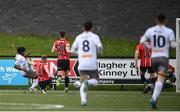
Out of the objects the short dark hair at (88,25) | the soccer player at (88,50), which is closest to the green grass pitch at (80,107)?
the soccer player at (88,50)

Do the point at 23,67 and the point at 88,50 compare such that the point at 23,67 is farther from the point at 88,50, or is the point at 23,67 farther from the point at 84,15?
the point at 84,15

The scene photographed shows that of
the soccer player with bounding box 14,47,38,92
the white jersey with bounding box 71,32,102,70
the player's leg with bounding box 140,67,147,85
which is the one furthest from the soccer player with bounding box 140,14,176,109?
the soccer player with bounding box 14,47,38,92

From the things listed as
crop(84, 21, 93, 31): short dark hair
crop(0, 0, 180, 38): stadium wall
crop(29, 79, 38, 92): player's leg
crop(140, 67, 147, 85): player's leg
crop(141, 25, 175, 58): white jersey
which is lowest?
crop(29, 79, 38, 92): player's leg

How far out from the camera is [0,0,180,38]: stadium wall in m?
50.0

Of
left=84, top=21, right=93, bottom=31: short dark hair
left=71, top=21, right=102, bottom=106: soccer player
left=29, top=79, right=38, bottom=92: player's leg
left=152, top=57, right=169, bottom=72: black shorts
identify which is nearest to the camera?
left=152, top=57, right=169, bottom=72: black shorts

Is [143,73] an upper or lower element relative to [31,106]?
upper

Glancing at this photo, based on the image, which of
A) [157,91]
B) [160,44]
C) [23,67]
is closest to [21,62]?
[23,67]

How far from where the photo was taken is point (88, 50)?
2244cm

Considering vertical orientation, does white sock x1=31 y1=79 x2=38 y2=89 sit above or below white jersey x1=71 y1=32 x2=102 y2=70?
below

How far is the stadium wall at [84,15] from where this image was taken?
5000 centimetres

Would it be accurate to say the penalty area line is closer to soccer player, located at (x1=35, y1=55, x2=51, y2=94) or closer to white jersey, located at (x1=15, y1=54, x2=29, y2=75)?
soccer player, located at (x1=35, y1=55, x2=51, y2=94)

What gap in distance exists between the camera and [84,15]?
5053 centimetres

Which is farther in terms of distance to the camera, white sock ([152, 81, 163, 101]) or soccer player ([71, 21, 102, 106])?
soccer player ([71, 21, 102, 106])

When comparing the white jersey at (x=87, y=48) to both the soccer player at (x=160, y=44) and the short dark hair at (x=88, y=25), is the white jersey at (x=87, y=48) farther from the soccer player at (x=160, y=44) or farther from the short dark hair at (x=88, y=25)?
the soccer player at (x=160, y=44)
